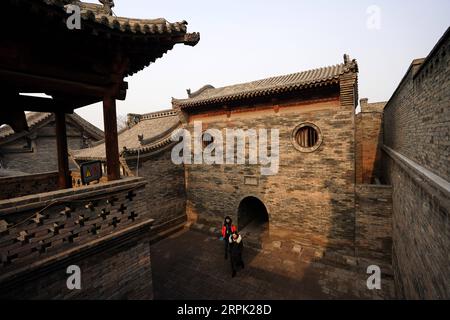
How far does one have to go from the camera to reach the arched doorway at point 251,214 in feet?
34.0

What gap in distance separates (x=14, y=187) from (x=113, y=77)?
4.05 metres

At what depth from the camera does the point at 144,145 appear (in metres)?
9.87

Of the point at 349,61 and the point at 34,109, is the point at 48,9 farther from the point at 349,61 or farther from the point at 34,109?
the point at 349,61

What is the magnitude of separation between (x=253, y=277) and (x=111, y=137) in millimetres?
6030

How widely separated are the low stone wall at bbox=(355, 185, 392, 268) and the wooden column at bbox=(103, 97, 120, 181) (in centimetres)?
780

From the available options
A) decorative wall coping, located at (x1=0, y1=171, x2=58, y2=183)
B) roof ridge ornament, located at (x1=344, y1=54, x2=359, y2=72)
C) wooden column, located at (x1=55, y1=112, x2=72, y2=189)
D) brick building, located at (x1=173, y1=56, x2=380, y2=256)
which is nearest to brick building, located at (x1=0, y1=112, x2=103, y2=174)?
decorative wall coping, located at (x1=0, y1=171, x2=58, y2=183)

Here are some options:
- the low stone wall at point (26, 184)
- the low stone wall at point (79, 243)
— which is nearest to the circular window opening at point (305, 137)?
the low stone wall at point (79, 243)

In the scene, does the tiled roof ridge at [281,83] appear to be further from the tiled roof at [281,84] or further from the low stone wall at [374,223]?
the low stone wall at [374,223]

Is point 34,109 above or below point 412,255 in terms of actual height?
above

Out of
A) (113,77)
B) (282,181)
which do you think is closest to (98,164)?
(113,77)

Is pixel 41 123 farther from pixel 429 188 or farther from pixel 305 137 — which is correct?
pixel 429 188

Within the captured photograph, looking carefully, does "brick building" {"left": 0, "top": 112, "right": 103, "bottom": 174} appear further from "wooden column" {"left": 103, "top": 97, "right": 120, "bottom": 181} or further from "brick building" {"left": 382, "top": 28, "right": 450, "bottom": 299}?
"brick building" {"left": 382, "top": 28, "right": 450, "bottom": 299}

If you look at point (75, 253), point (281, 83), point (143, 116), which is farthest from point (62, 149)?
point (143, 116)

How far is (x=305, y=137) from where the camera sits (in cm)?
846
